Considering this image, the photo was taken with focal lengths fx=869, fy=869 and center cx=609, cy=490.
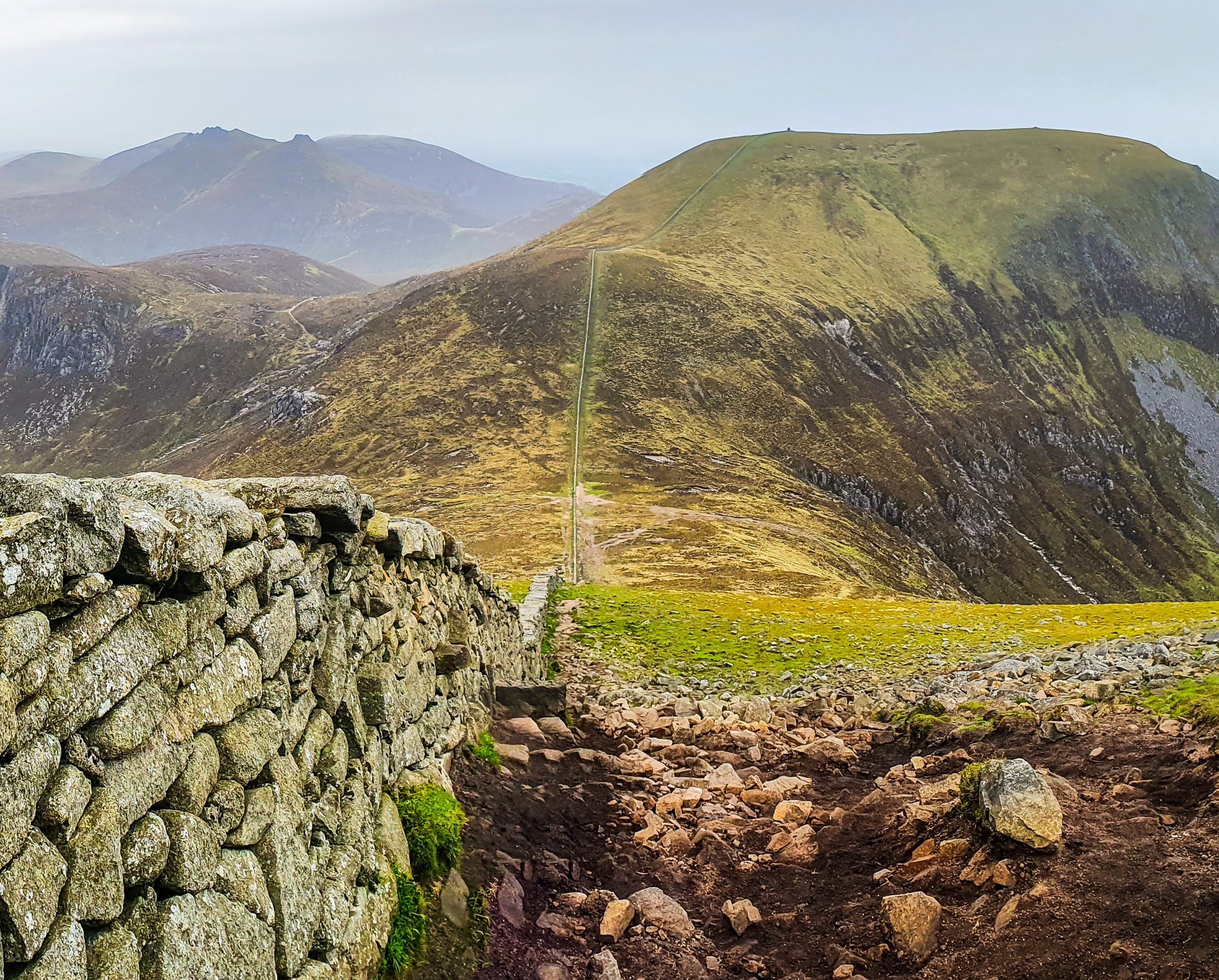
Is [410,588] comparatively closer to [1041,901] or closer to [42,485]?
[42,485]

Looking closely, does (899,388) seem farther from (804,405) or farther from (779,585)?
(779,585)

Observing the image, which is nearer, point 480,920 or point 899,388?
point 480,920

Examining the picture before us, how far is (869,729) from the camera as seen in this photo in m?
19.1

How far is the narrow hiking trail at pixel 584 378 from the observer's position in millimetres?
59750

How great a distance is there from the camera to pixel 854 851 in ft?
43.0

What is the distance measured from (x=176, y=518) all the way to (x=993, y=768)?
10.7 m

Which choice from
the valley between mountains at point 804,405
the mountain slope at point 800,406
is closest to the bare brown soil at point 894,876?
the valley between mountains at point 804,405

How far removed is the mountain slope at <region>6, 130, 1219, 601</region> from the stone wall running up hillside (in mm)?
38171

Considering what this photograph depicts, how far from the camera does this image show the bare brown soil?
31.2 ft

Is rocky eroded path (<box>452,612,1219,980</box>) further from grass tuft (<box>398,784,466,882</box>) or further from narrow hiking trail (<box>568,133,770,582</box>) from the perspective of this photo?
narrow hiking trail (<box>568,133,770,582</box>)

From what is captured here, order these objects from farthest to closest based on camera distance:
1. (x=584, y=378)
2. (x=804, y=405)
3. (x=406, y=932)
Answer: (x=804, y=405) < (x=584, y=378) < (x=406, y=932)

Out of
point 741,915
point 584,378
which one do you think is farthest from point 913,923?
point 584,378

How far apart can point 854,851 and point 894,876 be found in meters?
1.20

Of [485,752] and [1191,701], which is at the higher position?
[1191,701]
